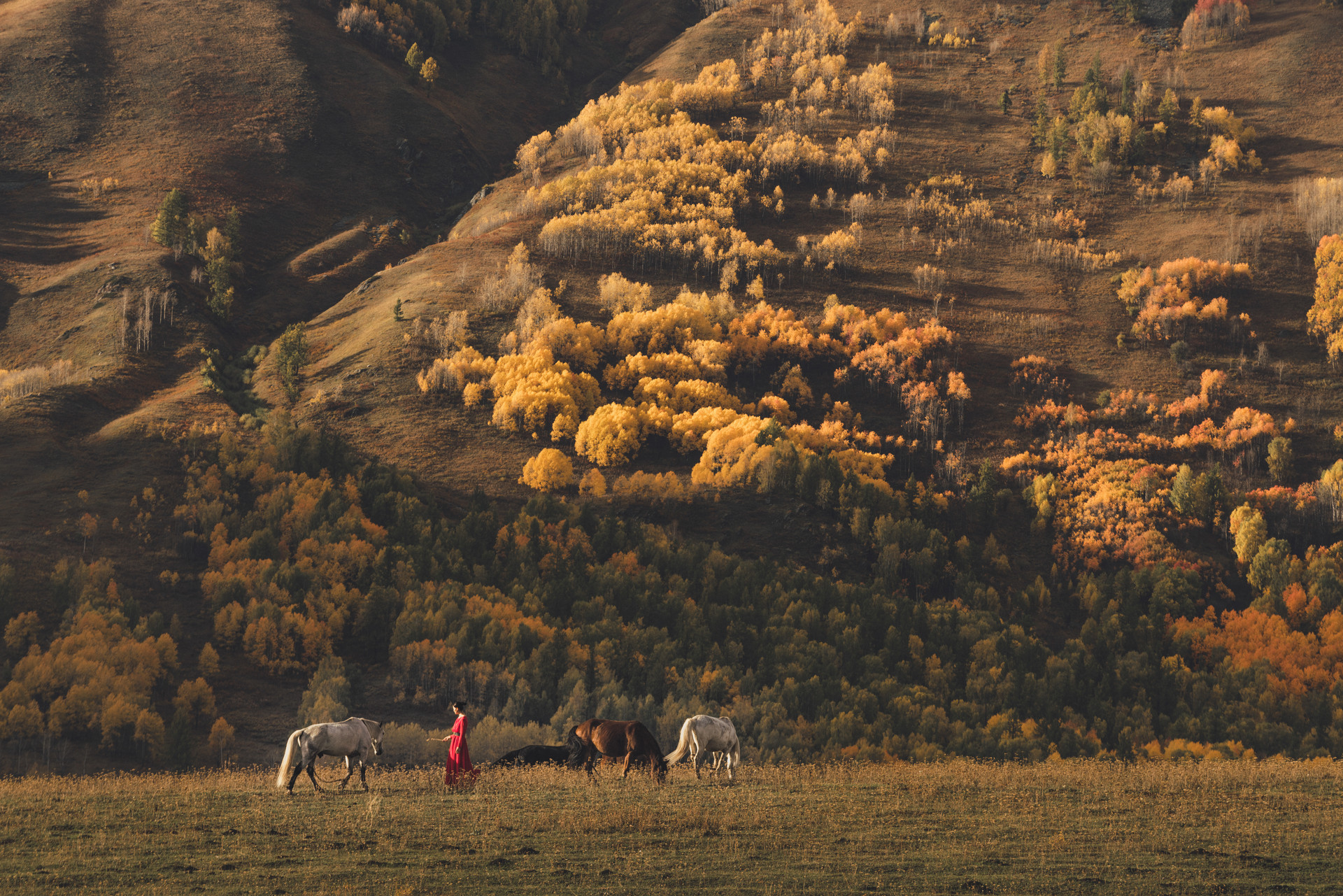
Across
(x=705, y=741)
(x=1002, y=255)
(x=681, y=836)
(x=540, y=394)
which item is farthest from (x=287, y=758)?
(x=1002, y=255)

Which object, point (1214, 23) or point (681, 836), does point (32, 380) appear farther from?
point (1214, 23)

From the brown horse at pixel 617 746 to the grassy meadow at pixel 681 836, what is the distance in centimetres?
45

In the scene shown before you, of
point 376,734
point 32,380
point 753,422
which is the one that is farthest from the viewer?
point 753,422

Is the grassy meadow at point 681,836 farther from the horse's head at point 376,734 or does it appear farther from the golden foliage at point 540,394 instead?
the golden foliage at point 540,394

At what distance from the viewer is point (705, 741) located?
23.4m

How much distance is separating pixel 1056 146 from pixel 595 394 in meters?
76.0

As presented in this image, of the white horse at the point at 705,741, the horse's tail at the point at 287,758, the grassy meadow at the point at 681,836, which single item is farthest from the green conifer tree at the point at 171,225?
the white horse at the point at 705,741

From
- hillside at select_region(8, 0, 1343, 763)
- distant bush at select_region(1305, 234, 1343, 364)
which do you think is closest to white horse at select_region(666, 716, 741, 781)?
hillside at select_region(8, 0, 1343, 763)

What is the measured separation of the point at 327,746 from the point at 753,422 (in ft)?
205

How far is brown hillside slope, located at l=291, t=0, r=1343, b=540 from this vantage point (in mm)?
85250

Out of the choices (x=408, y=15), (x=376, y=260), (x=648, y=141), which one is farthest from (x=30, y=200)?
(x=408, y=15)

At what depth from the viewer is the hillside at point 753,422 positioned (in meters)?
54.0

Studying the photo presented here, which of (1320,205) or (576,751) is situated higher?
(1320,205)

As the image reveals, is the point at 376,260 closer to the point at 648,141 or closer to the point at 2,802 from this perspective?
the point at 648,141
